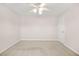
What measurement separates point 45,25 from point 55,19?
688mm

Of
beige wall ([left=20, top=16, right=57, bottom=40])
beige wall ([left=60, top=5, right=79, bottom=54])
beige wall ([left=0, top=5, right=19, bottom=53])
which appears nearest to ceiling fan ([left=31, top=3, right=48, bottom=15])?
beige wall ([left=20, top=16, right=57, bottom=40])

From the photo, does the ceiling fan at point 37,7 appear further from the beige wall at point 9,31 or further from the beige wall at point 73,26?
the beige wall at point 9,31

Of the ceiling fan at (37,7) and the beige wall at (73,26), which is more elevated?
the ceiling fan at (37,7)

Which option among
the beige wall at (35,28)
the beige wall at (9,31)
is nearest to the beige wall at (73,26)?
the beige wall at (35,28)

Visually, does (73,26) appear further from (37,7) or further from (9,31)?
(9,31)

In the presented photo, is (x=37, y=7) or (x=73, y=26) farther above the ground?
(x=37, y=7)

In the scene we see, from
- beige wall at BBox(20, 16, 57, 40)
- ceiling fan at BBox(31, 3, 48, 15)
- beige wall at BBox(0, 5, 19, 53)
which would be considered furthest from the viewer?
beige wall at BBox(0, 5, 19, 53)

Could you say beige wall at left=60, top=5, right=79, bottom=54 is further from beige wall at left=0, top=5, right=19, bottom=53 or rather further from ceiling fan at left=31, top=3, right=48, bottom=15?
beige wall at left=0, top=5, right=19, bottom=53

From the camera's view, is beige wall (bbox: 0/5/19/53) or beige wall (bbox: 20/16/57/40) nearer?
beige wall (bbox: 20/16/57/40)

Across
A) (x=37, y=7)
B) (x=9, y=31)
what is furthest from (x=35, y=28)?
(x=9, y=31)

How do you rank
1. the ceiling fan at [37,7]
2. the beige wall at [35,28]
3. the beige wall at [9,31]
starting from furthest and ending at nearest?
the beige wall at [9,31] → the beige wall at [35,28] → the ceiling fan at [37,7]

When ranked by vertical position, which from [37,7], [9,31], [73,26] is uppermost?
[37,7]

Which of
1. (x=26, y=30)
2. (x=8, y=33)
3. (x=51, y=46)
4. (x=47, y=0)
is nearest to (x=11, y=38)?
(x=8, y=33)

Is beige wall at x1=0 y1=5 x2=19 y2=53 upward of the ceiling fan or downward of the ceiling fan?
downward
